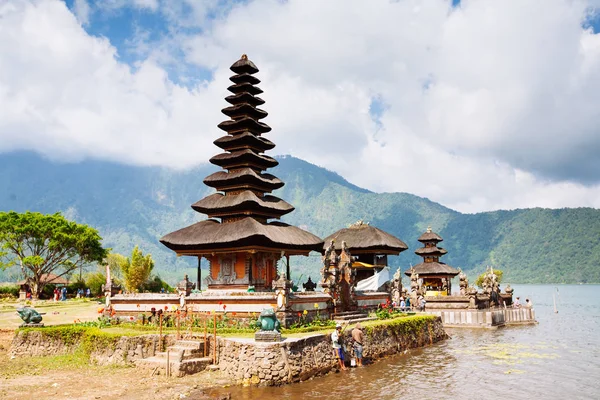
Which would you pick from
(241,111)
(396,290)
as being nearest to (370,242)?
(396,290)

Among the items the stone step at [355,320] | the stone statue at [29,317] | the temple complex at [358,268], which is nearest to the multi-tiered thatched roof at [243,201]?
the temple complex at [358,268]

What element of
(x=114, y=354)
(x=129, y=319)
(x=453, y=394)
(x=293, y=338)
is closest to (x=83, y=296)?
(x=129, y=319)

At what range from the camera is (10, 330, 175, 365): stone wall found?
25203 millimetres

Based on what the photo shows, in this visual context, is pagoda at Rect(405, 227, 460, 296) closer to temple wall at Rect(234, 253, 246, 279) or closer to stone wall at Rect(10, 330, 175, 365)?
temple wall at Rect(234, 253, 246, 279)

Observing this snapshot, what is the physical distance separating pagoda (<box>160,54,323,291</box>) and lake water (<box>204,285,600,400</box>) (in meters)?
9.69

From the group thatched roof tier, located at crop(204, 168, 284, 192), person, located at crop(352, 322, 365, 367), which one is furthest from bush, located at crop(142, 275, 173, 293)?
person, located at crop(352, 322, 365, 367)

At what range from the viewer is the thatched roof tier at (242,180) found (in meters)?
35.4

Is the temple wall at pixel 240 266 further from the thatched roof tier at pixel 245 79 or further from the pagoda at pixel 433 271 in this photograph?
the pagoda at pixel 433 271

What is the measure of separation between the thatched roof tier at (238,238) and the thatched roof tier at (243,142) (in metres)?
5.86

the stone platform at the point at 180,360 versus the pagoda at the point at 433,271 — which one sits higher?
the pagoda at the point at 433,271

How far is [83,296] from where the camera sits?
209 feet

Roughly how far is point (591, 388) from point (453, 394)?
747 cm

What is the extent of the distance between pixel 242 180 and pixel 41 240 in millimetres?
36822

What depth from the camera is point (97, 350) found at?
87.2ft
